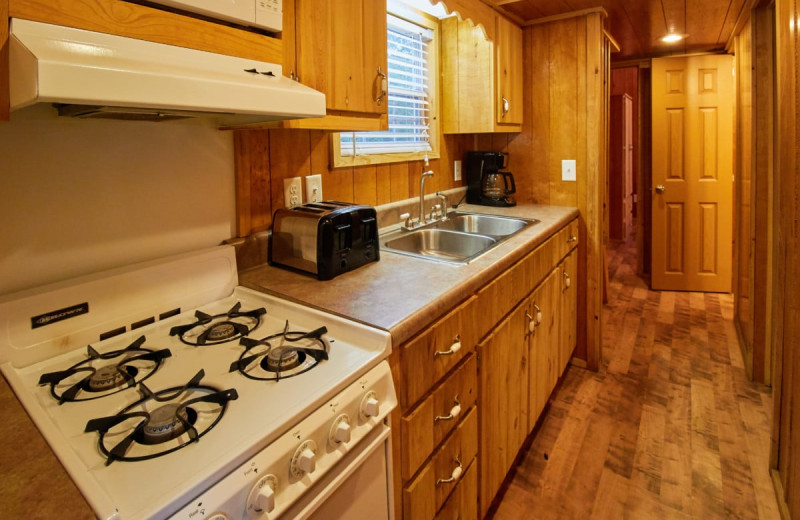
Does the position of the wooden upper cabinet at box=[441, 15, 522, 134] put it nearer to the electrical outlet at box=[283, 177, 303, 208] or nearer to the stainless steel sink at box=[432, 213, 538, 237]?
the stainless steel sink at box=[432, 213, 538, 237]

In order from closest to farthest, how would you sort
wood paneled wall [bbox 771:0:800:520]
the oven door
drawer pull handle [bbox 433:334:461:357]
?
the oven door < drawer pull handle [bbox 433:334:461:357] < wood paneled wall [bbox 771:0:800:520]

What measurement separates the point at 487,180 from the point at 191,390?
219 cm

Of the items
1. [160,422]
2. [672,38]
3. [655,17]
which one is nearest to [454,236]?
[160,422]

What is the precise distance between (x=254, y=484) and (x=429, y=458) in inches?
25.7

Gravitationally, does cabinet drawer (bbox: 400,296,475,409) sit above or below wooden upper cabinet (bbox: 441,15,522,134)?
below

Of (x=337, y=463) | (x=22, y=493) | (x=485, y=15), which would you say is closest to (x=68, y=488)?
(x=22, y=493)

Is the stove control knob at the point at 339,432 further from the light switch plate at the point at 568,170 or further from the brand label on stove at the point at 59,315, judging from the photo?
the light switch plate at the point at 568,170

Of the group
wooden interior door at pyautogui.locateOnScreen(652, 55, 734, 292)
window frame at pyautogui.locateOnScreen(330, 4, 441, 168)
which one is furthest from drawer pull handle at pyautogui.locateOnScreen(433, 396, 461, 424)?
wooden interior door at pyautogui.locateOnScreen(652, 55, 734, 292)

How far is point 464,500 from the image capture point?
1.45 metres

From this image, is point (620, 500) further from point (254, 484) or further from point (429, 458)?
point (254, 484)

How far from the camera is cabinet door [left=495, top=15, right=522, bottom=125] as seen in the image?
2.42 meters

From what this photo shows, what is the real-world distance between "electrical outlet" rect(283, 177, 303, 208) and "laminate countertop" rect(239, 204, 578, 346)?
0.82ft

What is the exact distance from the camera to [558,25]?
2615 mm

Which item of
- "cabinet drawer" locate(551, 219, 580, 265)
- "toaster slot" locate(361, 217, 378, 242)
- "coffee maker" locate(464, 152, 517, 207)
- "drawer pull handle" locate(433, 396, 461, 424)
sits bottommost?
"drawer pull handle" locate(433, 396, 461, 424)
